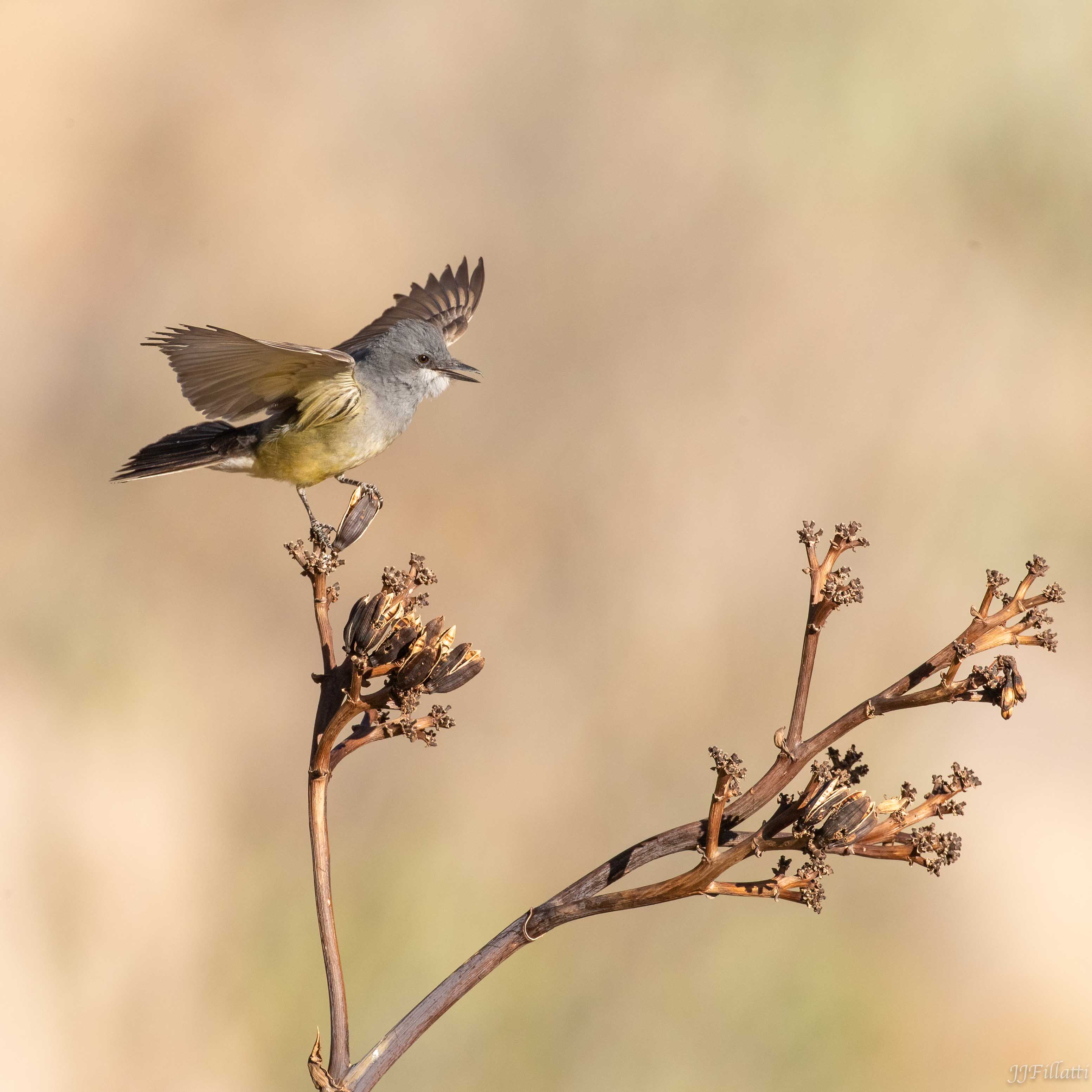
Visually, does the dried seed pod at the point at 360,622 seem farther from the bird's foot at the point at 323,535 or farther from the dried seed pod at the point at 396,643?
the bird's foot at the point at 323,535

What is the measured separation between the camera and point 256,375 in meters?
5.57

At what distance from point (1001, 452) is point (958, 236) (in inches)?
119

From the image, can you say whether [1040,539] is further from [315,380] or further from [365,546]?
[315,380]

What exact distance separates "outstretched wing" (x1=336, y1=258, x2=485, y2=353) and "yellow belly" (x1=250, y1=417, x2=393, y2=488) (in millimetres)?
2075

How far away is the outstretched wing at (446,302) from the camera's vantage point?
8.06 meters

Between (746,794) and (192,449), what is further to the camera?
(192,449)

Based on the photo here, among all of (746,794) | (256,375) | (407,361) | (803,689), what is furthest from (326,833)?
(407,361)

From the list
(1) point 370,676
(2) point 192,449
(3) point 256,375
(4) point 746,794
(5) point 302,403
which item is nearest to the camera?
(4) point 746,794

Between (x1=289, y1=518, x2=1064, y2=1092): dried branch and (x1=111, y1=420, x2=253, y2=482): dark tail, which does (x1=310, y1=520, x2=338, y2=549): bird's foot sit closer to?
(x1=289, y1=518, x2=1064, y2=1092): dried branch

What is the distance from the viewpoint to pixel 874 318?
14.0 meters

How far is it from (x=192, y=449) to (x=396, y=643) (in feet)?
12.6

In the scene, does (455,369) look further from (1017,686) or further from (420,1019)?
(420,1019)
